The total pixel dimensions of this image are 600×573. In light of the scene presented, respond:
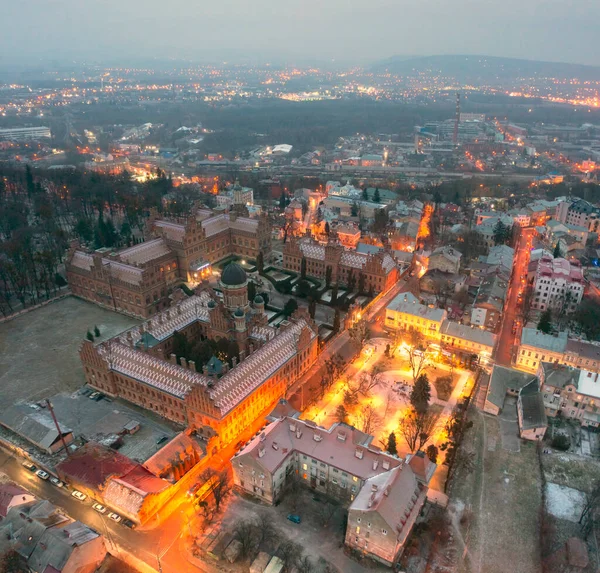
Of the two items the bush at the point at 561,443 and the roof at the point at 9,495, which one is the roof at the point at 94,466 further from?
the bush at the point at 561,443

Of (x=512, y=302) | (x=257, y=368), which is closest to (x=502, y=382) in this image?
(x=512, y=302)

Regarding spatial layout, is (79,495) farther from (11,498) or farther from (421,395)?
(421,395)

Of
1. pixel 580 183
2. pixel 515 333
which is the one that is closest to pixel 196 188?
pixel 515 333

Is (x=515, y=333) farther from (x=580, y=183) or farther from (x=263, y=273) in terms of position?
(x=580, y=183)

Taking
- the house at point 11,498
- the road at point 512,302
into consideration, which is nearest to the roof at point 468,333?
the road at point 512,302

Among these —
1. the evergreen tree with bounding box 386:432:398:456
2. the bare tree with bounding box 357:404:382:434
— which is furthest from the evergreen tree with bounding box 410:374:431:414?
the evergreen tree with bounding box 386:432:398:456

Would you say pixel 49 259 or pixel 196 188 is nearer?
pixel 49 259

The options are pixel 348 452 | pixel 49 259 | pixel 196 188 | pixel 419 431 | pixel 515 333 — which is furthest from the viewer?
pixel 196 188
